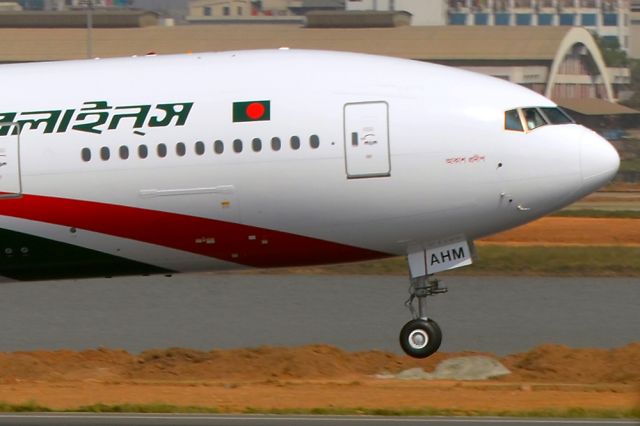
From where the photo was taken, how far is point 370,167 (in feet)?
101

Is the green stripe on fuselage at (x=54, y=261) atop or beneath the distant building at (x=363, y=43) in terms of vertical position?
beneath

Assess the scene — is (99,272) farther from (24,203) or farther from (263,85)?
(263,85)

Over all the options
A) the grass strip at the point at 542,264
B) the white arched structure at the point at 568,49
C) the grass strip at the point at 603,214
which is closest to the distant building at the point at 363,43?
the white arched structure at the point at 568,49

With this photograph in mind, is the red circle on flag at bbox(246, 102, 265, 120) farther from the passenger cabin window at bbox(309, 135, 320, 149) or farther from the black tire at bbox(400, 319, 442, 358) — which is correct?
the black tire at bbox(400, 319, 442, 358)

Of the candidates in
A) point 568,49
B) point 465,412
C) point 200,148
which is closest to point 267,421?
point 465,412

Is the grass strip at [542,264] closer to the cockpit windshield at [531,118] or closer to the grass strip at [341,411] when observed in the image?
the cockpit windshield at [531,118]

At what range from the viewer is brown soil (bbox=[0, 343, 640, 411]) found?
3108 centimetres

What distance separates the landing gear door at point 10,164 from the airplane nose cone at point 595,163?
11992 millimetres

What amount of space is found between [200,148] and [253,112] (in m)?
1.33

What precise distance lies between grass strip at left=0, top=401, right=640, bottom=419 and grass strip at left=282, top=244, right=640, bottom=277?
126 feet

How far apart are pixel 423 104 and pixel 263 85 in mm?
3394

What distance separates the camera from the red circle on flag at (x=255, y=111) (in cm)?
3119

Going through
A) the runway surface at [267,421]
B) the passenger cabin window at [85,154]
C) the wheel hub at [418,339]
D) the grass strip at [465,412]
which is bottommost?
the grass strip at [465,412]

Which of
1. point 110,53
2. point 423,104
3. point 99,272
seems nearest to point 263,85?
point 423,104
